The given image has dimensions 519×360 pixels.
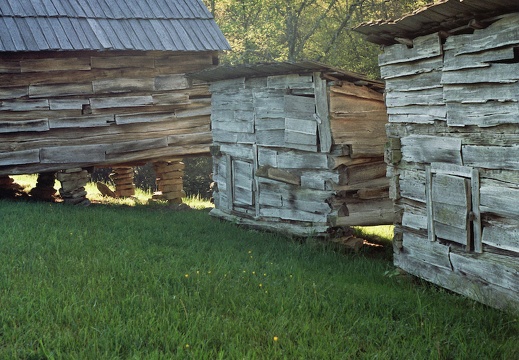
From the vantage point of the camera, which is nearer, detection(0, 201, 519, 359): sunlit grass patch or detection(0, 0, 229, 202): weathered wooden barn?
detection(0, 201, 519, 359): sunlit grass patch

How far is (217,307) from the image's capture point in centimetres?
617

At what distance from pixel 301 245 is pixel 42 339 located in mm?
5477

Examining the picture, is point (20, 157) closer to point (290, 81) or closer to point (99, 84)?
point (99, 84)

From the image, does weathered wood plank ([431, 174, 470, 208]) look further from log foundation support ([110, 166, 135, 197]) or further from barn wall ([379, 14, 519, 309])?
log foundation support ([110, 166, 135, 197])

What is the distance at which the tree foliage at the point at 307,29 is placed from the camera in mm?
22156

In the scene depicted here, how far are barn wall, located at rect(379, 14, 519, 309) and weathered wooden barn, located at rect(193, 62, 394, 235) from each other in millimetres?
1826

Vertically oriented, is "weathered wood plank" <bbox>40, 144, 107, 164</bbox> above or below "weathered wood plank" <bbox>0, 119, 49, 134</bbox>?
below

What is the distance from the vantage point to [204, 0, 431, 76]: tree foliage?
22156mm

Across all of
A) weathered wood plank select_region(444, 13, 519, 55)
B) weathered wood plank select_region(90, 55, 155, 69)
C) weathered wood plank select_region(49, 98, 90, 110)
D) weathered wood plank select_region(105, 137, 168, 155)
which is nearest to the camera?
weathered wood plank select_region(444, 13, 519, 55)

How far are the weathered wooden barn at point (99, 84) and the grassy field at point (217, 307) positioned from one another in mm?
5173

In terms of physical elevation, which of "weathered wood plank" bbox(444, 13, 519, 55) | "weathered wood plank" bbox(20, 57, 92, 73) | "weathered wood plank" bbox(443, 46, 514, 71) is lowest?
"weathered wood plank" bbox(443, 46, 514, 71)

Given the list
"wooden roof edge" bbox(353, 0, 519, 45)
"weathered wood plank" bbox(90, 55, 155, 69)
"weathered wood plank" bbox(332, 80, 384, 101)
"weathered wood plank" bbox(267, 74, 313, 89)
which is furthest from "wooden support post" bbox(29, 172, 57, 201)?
"wooden roof edge" bbox(353, 0, 519, 45)

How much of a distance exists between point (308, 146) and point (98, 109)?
5.80 metres

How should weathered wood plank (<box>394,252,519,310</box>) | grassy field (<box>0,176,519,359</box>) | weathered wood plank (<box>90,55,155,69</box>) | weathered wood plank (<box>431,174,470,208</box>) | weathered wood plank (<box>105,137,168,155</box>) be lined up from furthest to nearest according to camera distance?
1. weathered wood plank (<box>105,137,168,155</box>)
2. weathered wood plank (<box>90,55,155,69</box>)
3. weathered wood plank (<box>431,174,470,208</box>)
4. weathered wood plank (<box>394,252,519,310</box>)
5. grassy field (<box>0,176,519,359</box>)
